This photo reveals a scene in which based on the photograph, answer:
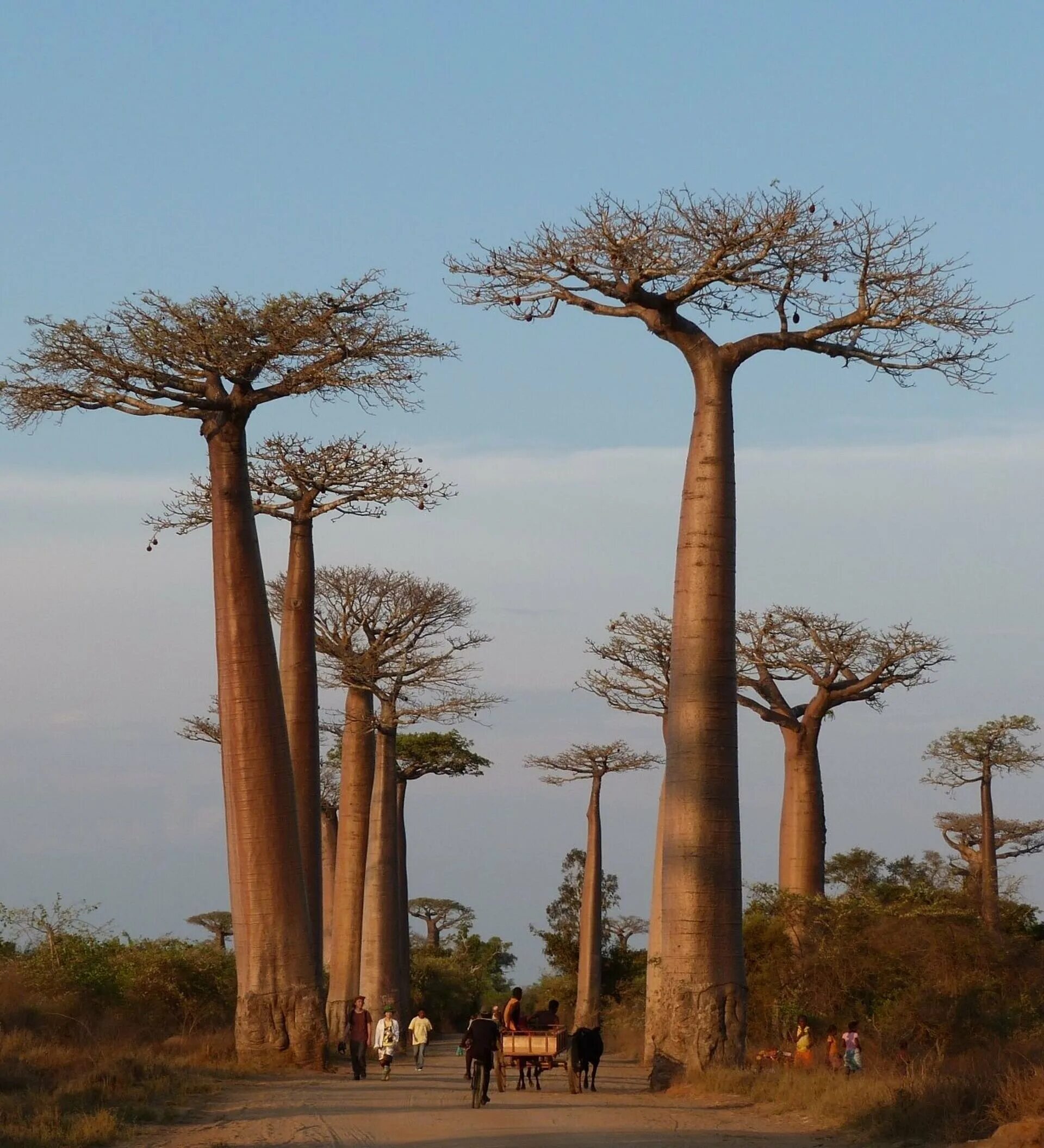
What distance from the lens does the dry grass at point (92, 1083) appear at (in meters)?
9.12

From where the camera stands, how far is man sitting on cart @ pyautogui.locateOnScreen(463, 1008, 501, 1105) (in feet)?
38.3

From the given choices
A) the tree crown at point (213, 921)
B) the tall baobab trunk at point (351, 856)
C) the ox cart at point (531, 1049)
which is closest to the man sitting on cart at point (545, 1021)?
the ox cart at point (531, 1049)

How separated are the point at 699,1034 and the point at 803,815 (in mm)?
10382

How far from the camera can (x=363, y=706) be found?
996 inches

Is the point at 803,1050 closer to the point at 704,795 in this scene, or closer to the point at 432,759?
the point at 704,795

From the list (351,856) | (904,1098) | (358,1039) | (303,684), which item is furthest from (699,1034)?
(351,856)

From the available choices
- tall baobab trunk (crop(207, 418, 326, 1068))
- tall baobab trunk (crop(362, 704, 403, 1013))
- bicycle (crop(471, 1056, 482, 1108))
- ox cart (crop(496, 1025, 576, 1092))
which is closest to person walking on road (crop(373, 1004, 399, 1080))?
tall baobab trunk (crop(207, 418, 326, 1068))

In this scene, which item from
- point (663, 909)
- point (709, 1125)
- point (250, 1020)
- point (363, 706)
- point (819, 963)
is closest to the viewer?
point (709, 1125)

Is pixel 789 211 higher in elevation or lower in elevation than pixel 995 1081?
higher

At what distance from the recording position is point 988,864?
88.6ft

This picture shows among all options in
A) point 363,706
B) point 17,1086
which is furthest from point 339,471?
point 17,1086

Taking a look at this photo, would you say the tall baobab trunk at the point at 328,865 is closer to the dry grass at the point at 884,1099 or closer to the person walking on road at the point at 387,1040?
the person walking on road at the point at 387,1040

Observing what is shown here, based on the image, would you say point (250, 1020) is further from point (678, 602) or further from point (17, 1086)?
point (678, 602)

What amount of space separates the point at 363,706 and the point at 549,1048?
1228 cm
